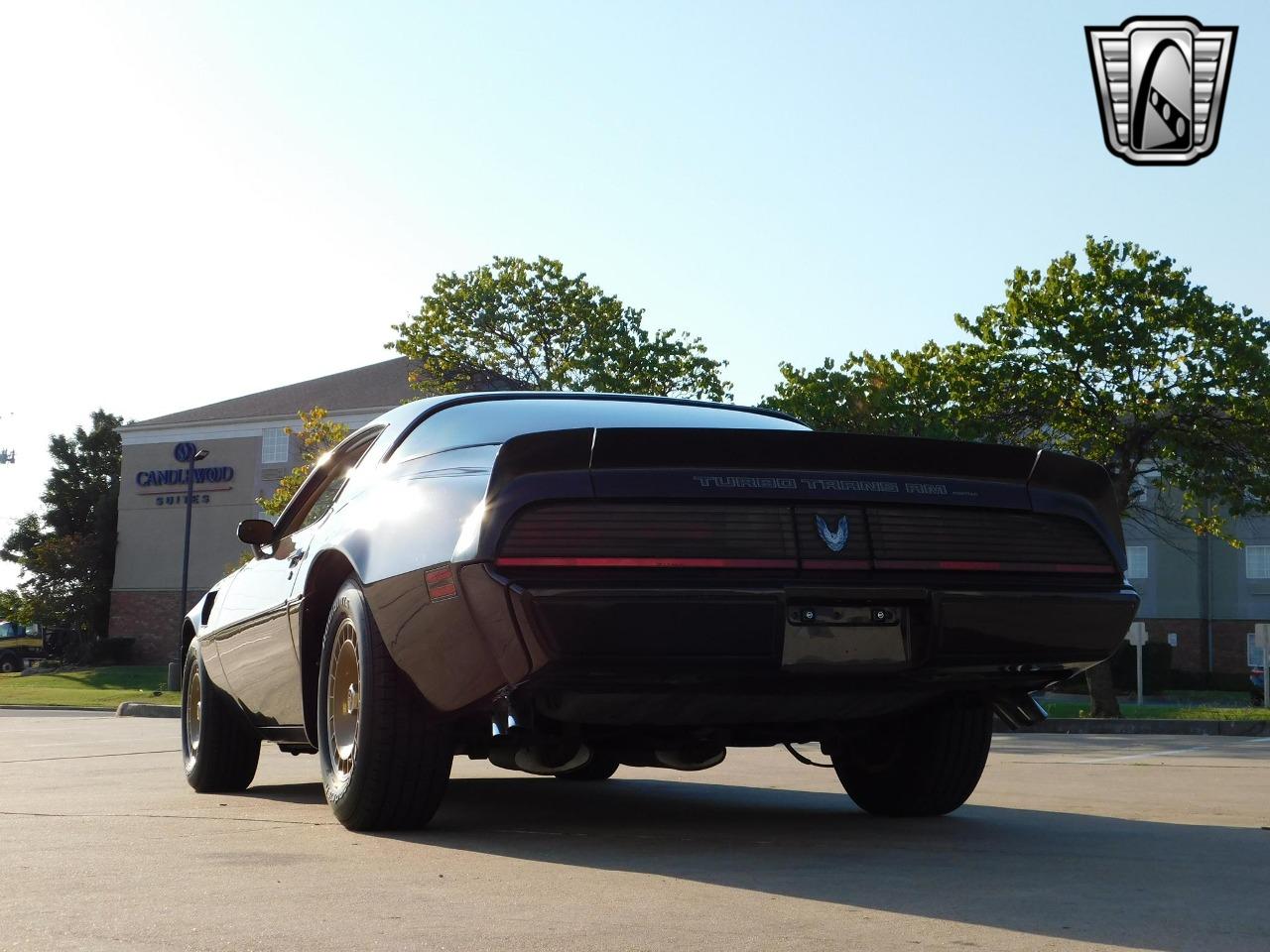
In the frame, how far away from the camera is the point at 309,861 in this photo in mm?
4242


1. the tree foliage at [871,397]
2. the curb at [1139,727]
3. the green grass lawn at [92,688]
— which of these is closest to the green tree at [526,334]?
the tree foliage at [871,397]

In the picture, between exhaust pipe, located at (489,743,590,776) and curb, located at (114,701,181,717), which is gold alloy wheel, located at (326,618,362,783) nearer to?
exhaust pipe, located at (489,743,590,776)

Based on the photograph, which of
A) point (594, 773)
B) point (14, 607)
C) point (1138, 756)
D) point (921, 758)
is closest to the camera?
point (921, 758)

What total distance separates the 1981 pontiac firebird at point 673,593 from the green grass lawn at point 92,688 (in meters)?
24.2

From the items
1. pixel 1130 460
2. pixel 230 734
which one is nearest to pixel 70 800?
pixel 230 734

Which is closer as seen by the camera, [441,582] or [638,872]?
[638,872]

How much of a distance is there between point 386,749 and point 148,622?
220ft

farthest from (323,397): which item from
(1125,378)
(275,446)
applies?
(1125,378)

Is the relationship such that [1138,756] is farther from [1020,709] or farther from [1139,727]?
[1020,709]

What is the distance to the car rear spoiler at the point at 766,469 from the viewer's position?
13.9ft

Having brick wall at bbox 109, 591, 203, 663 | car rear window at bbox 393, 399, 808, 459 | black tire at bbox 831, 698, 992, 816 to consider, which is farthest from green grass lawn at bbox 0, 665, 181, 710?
black tire at bbox 831, 698, 992, 816

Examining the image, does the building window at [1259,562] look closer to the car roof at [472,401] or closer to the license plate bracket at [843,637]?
the car roof at [472,401]

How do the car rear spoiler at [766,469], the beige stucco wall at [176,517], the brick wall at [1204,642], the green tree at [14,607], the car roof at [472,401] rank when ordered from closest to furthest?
the car rear spoiler at [766,469] → the car roof at [472,401] → the brick wall at [1204,642] → the beige stucco wall at [176,517] → the green tree at [14,607]

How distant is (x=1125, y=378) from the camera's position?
2419 cm
